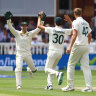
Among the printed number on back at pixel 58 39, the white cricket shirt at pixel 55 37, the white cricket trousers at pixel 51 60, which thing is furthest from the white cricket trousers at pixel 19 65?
the printed number on back at pixel 58 39

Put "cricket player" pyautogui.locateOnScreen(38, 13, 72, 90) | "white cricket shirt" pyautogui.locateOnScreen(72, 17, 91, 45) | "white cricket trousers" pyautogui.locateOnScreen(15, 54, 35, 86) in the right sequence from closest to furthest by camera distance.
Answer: "white cricket shirt" pyautogui.locateOnScreen(72, 17, 91, 45), "cricket player" pyautogui.locateOnScreen(38, 13, 72, 90), "white cricket trousers" pyautogui.locateOnScreen(15, 54, 35, 86)

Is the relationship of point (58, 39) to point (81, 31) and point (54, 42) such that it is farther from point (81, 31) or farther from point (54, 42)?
point (81, 31)

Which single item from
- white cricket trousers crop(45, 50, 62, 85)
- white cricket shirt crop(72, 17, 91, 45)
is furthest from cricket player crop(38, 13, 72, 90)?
white cricket shirt crop(72, 17, 91, 45)

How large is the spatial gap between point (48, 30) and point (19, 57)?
1573 mm

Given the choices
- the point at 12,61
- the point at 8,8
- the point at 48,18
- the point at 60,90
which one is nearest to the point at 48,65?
the point at 60,90

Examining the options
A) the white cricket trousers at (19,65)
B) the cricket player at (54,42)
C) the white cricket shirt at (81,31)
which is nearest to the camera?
the white cricket shirt at (81,31)

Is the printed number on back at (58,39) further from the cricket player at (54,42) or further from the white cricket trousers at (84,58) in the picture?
the white cricket trousers at (84,58)

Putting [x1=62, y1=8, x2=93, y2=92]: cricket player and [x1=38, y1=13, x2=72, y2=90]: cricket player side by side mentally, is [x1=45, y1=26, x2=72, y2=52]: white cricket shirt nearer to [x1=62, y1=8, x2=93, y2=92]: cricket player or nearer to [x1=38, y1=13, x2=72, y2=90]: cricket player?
[x1=38, y1=13, x2=72, y2=90]: cricket player

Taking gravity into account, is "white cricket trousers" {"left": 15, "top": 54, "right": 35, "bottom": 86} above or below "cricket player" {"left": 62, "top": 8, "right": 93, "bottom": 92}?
below

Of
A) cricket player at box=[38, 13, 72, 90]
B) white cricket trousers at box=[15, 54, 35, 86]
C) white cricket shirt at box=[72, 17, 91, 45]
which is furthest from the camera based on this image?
white cricket trousers at box=[15, 54, 35, 86]

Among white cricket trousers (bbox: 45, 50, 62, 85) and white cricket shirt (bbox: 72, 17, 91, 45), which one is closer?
white cricket shirt (bbox: 72, 17, 91, 45)

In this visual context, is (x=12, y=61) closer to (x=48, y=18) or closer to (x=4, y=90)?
(x=48, y=18)

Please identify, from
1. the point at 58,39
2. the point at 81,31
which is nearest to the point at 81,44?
the point at 81,31

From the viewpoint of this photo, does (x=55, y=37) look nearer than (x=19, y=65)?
Yes
